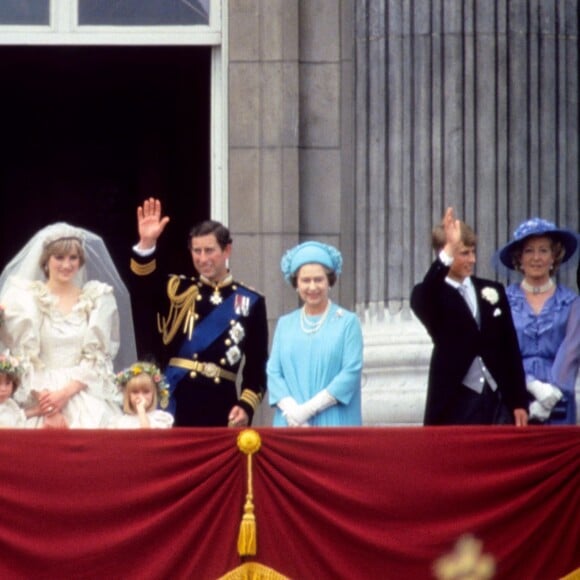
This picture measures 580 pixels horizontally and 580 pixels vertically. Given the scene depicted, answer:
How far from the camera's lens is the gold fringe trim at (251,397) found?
12.3 metres

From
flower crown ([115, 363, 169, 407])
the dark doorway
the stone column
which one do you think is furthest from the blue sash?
the dark doorway

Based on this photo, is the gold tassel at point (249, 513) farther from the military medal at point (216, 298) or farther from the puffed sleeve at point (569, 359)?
the puffed sleeve at point (569, 359)

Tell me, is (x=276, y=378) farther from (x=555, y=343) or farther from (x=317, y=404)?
(x=555, y=343)

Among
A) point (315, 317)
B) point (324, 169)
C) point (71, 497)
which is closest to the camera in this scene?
point (71, 497)

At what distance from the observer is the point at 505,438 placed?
11.3 metres

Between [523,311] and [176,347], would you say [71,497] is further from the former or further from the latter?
[523,311]

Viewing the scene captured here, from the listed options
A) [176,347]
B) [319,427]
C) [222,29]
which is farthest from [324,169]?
[319,427]

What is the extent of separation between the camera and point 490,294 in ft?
39.9

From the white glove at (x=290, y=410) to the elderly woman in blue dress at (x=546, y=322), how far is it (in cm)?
117

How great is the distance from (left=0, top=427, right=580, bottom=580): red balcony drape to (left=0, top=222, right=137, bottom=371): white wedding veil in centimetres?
152

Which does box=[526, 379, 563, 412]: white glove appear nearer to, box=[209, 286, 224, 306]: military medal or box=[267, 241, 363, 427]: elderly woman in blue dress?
box=[267, 241, 363, 427]: elderly woman in blue dress

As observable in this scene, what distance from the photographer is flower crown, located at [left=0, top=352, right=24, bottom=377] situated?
1170 cm

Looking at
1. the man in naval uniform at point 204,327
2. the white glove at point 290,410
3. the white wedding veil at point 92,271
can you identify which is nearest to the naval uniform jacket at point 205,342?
the man in naval uniform at point 204,327

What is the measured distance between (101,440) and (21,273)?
5.16ft
